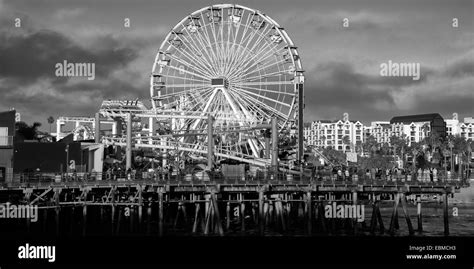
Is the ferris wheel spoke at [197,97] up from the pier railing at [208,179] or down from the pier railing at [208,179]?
up

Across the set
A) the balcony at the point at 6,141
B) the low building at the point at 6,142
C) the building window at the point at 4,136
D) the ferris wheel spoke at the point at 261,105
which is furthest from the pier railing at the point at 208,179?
the ferris wheel spoke at the point at 261,105

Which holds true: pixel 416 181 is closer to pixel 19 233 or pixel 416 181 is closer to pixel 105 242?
pixel 105 242

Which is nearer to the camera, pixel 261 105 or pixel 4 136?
pixel 4 136

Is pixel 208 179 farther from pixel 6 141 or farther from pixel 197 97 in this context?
pixel 197 97

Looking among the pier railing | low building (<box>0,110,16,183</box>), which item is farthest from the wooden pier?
low building (<box>0,110,16,183</box>)

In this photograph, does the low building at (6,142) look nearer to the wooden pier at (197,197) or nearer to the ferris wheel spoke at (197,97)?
the wooden pier at (197,197)

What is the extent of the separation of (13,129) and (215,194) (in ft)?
62.5

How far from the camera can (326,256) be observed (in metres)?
48.0

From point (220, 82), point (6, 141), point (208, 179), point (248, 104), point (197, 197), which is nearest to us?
point (208, 179)

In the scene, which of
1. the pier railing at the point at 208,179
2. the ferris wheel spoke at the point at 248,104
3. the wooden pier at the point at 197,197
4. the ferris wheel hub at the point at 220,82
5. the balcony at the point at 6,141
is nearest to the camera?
the wooden pier at the point at 197,197

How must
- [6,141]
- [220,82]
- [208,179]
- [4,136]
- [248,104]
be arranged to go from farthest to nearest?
1. [248,104]
2. [220,82]
3. [6,141]
4. [4,136]
5. [208,179]

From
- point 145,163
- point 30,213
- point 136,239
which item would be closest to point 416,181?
point 136,239

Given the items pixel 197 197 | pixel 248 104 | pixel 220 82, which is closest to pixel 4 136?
pixel 197 197

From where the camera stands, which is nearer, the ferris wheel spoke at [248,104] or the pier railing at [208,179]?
the pier railing at [208,179]
